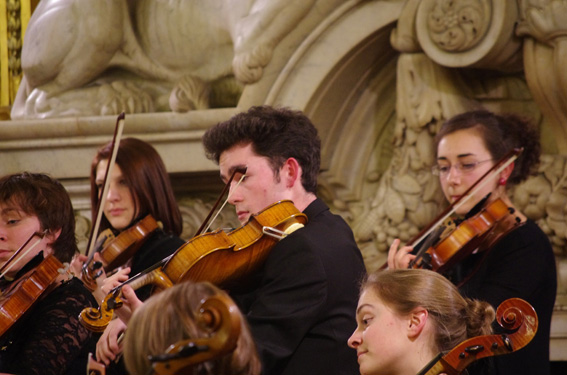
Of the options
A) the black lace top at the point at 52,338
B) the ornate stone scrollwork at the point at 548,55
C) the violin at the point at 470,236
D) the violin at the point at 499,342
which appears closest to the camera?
the violin at the point at 499,342

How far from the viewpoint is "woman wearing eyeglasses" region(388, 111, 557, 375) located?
3.12 meters

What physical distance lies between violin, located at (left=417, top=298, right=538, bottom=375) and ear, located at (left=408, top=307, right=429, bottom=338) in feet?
0.43

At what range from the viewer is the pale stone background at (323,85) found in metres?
4.06

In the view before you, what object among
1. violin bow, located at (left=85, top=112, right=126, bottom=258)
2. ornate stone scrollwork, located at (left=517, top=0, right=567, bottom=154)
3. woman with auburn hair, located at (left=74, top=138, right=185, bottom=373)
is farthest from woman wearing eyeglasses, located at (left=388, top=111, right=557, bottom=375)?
violin bow, located at (left=85, top=112, right=126, bottom=258)

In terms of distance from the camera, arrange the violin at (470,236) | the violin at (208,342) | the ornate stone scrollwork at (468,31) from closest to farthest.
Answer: the violin at (208,342), the violin at (470,236), the ornate stone scrollwork at (468,31)

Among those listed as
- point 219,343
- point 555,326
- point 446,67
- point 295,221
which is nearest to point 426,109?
point 446,67

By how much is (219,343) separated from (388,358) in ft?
2.40

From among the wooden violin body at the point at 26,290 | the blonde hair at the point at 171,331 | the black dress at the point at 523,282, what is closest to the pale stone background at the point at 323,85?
the black dress at the point at 523,282

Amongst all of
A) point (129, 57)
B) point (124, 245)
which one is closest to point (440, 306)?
point (124, 245)

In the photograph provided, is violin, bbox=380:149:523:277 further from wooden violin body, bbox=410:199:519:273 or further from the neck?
the neck

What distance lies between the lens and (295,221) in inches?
105

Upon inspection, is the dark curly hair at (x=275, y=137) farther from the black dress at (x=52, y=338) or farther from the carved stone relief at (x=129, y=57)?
the carved stone relief at (x=129, y=57)

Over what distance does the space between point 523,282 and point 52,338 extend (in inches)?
58.2

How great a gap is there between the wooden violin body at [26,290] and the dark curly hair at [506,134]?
4.97ft
